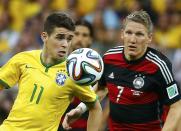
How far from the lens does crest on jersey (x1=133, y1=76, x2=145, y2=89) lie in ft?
21.8

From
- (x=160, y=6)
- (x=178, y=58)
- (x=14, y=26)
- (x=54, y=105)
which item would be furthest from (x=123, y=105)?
(x=14, y=26)

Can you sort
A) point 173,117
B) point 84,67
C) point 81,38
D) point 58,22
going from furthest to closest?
point 81,38, point 173,117, point 58,22, point 84,67

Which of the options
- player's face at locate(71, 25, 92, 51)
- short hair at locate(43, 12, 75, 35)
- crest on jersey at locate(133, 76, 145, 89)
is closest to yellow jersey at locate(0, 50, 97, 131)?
short hair at locate(43, 12, 75, 35)

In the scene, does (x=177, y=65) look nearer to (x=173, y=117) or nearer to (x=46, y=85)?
(x=173, y=117)

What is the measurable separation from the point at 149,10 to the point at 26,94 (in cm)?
640

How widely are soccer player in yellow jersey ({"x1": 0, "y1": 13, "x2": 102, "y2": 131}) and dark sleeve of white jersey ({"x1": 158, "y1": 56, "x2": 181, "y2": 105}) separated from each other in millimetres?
723

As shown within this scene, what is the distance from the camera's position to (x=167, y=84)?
6457 millimetres

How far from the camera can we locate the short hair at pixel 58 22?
6.20m

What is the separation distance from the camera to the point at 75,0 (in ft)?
42.5

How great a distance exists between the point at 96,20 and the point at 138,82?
593cm


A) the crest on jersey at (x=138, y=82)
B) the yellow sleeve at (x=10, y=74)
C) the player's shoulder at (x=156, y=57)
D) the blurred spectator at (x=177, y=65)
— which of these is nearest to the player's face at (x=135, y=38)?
the player's shoulder at (x=156, y=57)

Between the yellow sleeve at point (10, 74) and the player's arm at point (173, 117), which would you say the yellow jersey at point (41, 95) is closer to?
the yellow sleeve at point (10, 74)

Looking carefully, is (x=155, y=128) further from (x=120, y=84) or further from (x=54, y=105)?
(x=54, y=105)

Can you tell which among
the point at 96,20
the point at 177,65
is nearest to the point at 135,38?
the point at 177,65
